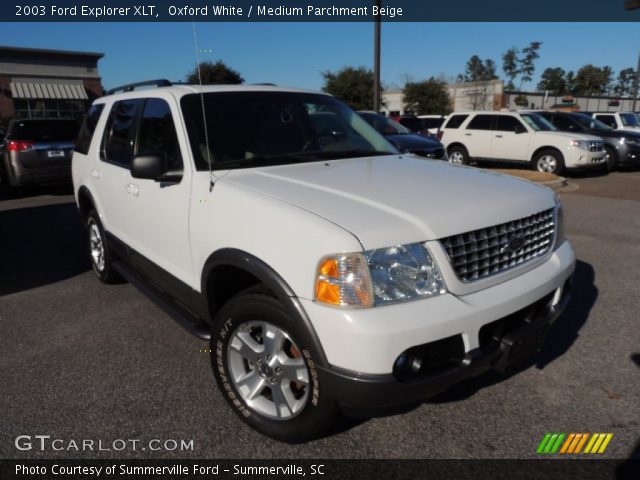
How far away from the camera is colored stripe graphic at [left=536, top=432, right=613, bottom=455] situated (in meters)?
2.43

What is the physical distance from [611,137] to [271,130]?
1384 cm

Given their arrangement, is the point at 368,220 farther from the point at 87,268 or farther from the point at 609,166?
the point at 609,166

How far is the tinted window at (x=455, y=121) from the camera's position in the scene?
1467 centimetres

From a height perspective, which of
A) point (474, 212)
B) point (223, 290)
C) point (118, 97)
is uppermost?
point (118, 97)

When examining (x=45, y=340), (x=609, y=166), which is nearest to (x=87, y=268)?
(x=45, y=340)

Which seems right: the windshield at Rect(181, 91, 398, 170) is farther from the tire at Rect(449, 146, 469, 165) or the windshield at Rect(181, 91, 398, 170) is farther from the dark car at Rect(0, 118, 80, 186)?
the tire at Rect(449, 146, 469, 165)

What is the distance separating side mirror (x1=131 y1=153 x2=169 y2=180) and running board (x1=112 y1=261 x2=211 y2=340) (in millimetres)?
939

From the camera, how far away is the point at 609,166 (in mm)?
14086

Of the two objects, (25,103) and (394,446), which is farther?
(25,103)

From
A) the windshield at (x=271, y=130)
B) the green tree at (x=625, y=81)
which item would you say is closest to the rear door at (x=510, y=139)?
the windshield at (x=271, y=130)

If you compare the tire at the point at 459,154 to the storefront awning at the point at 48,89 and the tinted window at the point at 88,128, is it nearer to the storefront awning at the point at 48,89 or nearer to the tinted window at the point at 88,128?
the tinted window at the point at 88,128

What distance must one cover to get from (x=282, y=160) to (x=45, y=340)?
7.74 ft

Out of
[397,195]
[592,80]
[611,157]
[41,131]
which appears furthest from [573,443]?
[592,80]

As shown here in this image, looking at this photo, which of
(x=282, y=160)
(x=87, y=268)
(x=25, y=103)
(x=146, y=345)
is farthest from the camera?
(x=25, y=103)
